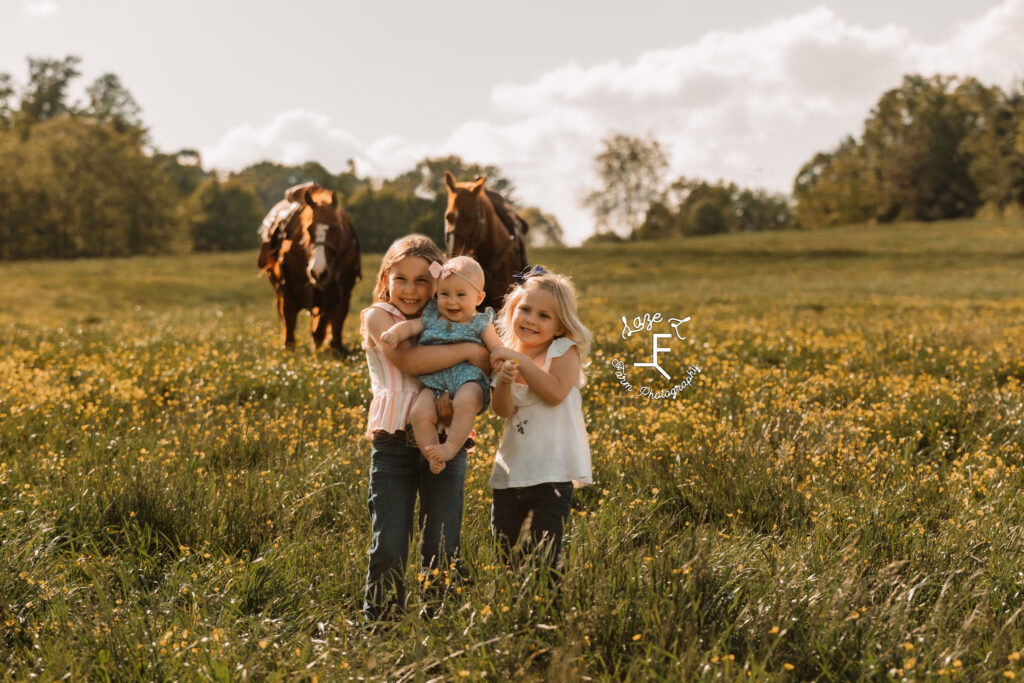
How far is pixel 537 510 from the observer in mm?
4238

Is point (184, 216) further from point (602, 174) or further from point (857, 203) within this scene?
point (857, 203)

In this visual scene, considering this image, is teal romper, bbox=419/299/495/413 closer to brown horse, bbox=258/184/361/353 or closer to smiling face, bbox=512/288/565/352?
smiling face, bbox=512/288/565/352

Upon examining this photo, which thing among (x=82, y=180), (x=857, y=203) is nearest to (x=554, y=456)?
(x=82, y=180)

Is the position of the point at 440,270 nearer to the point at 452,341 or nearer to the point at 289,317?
the point at 452,341

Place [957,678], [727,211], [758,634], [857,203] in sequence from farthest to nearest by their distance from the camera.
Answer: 1. [727,211]
2. [857,203]
3. [758,634]
4. [957,678]

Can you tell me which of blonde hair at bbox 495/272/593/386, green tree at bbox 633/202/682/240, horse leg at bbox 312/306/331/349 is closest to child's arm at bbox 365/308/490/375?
blonde hair at bbox 495/272/593/386

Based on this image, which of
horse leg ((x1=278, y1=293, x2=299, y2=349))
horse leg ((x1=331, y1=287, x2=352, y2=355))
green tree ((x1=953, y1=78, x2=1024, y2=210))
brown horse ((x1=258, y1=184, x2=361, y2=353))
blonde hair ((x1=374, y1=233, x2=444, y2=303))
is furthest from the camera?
green tree ((x1=953, y1=78, x2=1024, y2=210))

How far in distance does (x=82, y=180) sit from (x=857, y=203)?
8837 cm

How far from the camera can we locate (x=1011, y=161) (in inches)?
3361

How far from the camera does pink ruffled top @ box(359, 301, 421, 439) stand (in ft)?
13.1

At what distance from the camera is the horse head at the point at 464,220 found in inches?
411

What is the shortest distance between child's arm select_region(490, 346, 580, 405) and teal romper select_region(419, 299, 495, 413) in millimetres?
143

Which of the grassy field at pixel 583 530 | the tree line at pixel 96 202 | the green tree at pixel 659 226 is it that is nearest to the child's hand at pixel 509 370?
the grassy field at pixel 583 530

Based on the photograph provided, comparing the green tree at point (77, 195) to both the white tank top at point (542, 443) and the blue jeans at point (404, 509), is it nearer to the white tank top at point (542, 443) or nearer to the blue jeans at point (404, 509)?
the blue jeans at point (404, 509)
